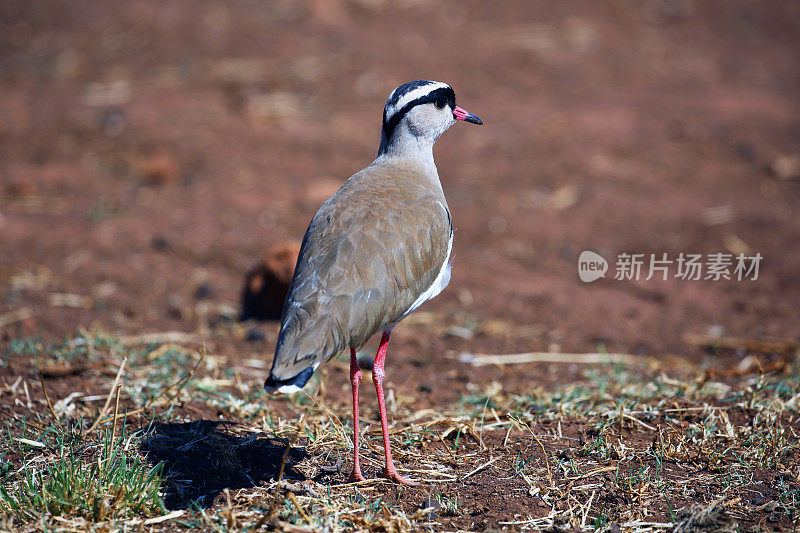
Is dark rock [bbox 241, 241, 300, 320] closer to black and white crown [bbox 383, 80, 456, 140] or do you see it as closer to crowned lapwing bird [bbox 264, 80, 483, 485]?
black and white crown [bbox 383, 80, 456, 140]

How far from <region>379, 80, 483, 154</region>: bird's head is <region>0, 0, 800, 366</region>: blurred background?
1.78 m

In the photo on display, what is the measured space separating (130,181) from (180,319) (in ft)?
11.5

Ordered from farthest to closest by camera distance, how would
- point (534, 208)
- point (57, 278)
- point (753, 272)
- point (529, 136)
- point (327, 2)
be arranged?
1. point (327, 2)
2. point (529, 136)
3. point (534, 208)
4. point (753, 272)
5. point (57, 278)

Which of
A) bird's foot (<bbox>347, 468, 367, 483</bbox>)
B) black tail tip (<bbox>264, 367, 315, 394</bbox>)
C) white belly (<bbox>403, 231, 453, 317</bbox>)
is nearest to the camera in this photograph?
black tail tip (<bbox>264, 367, 315, 394</bbox>)

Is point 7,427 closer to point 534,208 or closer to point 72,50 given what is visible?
point 534,208

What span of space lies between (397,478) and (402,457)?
1.05 feet

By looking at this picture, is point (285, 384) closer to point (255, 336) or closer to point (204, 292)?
point (255, 336)

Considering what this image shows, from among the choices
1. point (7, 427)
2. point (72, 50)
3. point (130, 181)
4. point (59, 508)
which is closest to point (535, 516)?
point (59, 508)

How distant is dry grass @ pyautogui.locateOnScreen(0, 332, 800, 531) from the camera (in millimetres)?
3387

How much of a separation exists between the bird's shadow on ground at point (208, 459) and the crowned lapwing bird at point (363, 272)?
456 mm

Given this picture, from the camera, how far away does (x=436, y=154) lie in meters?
10.4

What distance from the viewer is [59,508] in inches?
129
